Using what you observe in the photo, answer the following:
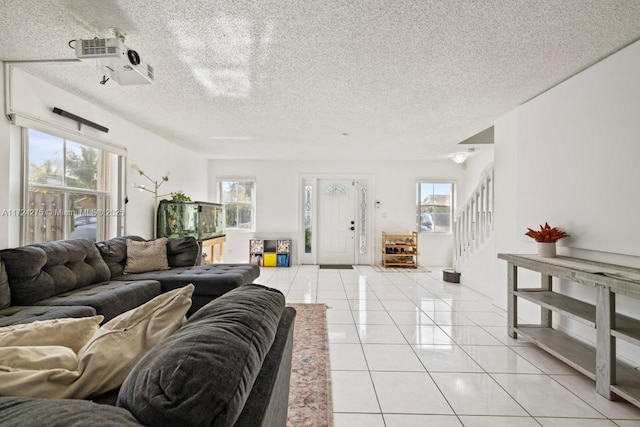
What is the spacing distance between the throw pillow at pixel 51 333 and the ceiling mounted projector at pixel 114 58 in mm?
1774

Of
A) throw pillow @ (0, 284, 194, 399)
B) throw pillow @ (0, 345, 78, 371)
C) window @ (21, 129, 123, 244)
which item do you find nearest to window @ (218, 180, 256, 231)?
window @ (21, 129, 123, 244)

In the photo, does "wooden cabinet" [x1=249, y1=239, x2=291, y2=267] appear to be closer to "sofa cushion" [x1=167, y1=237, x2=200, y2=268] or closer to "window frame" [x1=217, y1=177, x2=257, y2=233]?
"window frame" [x1=217, y1=177, x2=257, y2=233]

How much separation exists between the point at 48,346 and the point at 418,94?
3238mm

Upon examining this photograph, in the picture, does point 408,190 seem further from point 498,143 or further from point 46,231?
point 46,231

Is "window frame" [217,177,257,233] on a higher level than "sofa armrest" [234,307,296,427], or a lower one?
higher

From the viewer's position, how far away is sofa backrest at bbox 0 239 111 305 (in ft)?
7.31

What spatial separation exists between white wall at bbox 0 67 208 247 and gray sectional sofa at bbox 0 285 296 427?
2904 mm

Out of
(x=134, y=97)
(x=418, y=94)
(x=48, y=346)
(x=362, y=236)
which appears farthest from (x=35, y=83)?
(x=362, y=236)

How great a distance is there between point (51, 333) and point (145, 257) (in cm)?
279

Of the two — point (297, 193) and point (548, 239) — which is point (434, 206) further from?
point (548, 239)

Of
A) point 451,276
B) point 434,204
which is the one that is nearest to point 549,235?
point 451,276

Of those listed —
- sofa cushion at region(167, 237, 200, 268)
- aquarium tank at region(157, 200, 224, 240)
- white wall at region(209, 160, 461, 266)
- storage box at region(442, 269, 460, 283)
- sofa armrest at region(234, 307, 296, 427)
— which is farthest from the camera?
white wall at region(209, 160, 461, 266)

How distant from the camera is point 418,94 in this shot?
3.12 m

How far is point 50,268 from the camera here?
249 centimetres
